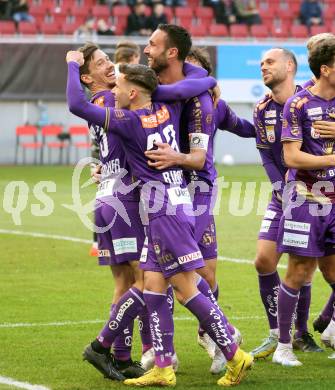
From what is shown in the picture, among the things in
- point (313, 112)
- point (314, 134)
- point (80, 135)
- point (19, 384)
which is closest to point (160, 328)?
point (19, 384)

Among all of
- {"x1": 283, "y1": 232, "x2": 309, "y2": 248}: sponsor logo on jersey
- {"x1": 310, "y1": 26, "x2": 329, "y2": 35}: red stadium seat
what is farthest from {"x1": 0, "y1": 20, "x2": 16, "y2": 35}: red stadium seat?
{"x1": 283, "y1": 232, "x2": 309, "y2": 248}: sponsor logo on jersey

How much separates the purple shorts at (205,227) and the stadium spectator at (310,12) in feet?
80.9

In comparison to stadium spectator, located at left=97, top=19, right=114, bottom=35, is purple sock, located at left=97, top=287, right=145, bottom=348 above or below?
above

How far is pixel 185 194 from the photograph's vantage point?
22.8 ft

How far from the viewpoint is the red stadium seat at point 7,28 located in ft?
94.0

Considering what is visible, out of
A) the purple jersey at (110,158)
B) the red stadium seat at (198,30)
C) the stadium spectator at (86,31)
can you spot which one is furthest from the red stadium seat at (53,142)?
the purple jersey at (110,158)

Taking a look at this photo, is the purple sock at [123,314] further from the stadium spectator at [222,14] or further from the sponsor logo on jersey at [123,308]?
the stadium spectator at [222,14]

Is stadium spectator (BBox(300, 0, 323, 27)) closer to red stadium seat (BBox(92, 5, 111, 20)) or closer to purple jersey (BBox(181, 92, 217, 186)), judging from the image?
red stadium seat (BBox(92, 5, 111, 20))

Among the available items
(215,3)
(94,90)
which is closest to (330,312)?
(94,90)

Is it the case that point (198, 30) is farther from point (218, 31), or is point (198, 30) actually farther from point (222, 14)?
point (222, 14)

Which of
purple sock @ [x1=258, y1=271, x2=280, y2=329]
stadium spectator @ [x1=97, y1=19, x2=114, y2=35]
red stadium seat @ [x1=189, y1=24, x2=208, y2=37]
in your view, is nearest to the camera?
purple sock @ [x1=258, y1=271, x2=280, y2=329]

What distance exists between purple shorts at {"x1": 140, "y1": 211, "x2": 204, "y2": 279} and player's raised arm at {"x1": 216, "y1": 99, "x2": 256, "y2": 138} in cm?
164

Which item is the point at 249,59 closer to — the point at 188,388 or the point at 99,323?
the point at 99,323

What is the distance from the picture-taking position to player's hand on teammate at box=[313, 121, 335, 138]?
728 centimetres
